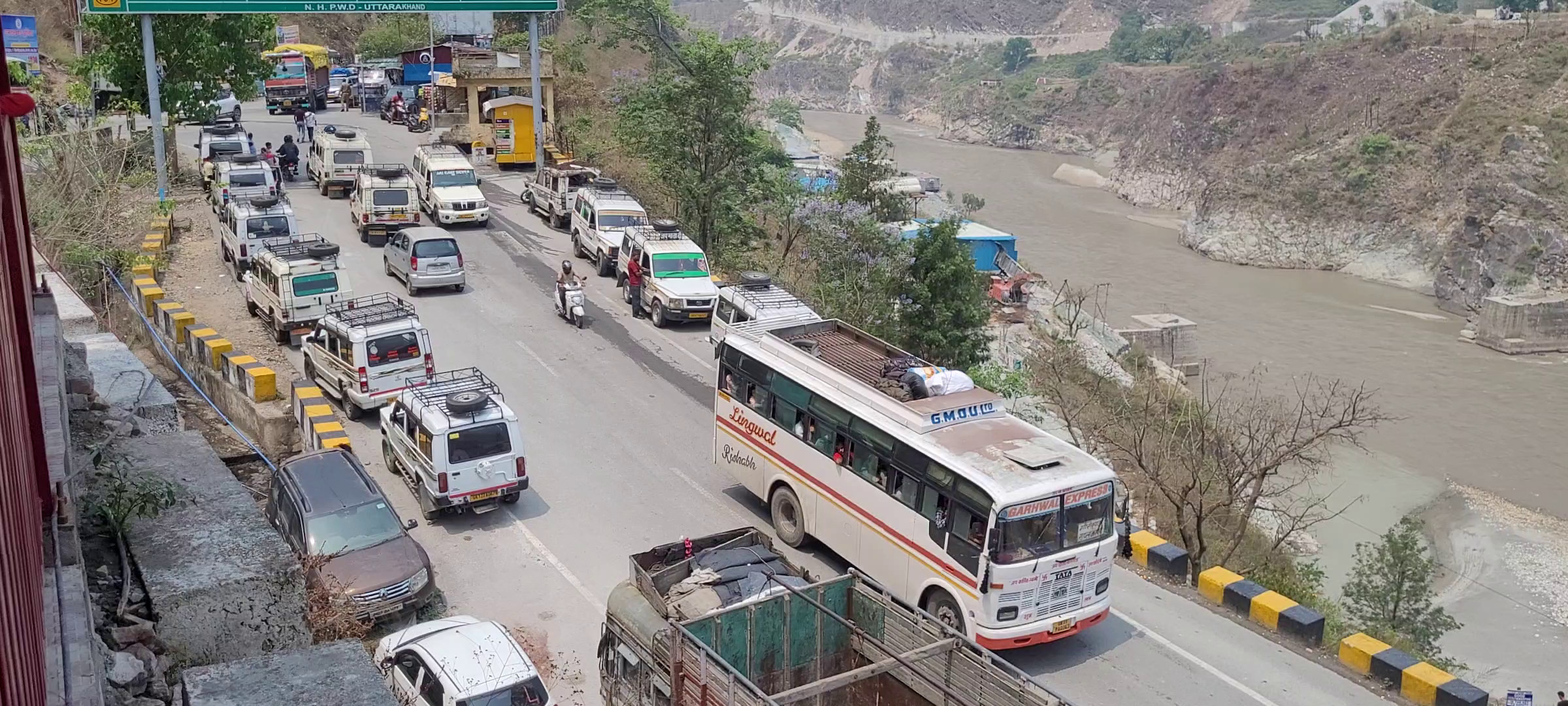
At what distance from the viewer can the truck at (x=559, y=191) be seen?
36000 mm

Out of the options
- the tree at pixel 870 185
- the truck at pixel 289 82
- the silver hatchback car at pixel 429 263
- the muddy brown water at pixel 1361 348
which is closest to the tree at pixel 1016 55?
the muddy brown water at pixel 1361 348

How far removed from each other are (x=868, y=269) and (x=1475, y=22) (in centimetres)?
6850

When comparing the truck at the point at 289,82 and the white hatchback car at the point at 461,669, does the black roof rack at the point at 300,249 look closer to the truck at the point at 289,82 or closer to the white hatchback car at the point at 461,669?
the white hatchback car at the point at 461,669

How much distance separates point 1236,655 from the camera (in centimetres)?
1502

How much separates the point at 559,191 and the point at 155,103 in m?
11.8

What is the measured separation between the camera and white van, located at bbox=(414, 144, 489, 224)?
1396 inches

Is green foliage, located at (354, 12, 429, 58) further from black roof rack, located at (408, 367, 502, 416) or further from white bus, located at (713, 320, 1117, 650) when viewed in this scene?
white bus, located at (713, 320, 1117, 650)

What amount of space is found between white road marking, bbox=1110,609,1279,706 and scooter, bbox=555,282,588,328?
1513 cm

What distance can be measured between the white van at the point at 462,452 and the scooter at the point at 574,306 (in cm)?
925

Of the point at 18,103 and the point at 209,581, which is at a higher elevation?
the point at 18,103

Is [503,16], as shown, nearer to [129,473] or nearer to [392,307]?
[392,307]

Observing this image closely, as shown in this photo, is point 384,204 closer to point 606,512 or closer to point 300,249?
point 300,249

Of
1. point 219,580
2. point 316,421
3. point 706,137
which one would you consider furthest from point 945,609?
point 706,137

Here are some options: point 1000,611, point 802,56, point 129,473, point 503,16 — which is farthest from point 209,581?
point 802,56
